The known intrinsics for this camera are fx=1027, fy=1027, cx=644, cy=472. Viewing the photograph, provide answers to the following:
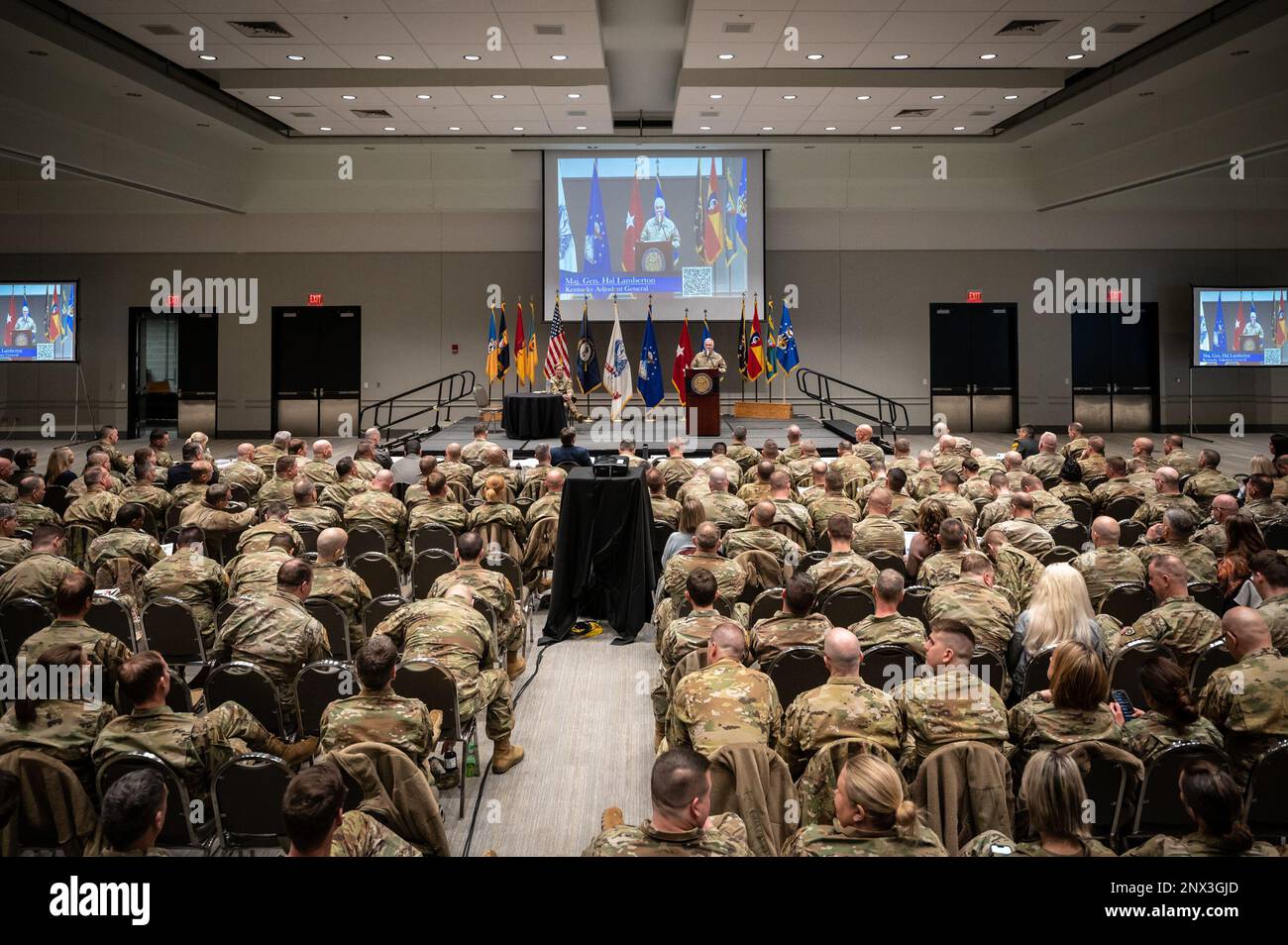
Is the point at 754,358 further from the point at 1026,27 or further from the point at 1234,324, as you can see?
the point at 1234,324

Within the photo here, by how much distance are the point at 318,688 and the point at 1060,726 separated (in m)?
3.12

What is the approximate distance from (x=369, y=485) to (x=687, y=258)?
485 inches

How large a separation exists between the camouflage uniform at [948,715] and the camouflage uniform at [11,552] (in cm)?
567

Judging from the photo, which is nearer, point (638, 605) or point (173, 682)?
point (173, 682)

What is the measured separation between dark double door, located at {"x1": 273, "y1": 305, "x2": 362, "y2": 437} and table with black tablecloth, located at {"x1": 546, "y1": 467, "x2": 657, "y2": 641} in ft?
49.1

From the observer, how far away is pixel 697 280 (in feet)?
67.2

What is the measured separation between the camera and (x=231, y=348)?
2202 cm

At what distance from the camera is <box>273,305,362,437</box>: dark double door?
2192 centimetres

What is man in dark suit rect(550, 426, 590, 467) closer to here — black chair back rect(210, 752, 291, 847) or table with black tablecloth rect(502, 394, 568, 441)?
table with black tablecloth rect(502, 394, 568, 441)

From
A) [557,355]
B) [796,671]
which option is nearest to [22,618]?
[796,671]

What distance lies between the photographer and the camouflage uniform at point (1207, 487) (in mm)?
9547
